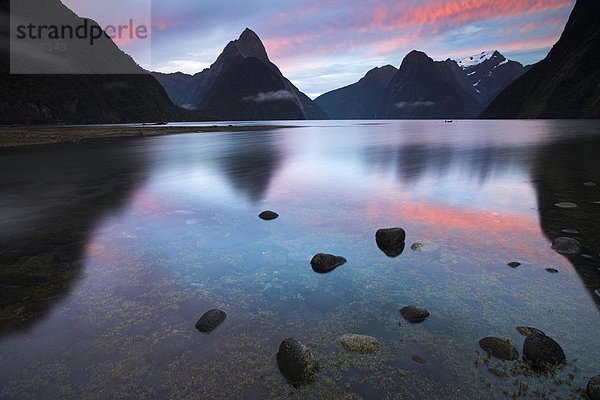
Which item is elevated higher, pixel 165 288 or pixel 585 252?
pixel 585 252

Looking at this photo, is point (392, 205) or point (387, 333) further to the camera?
point (392, 205)

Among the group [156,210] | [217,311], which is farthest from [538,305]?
[156,210]

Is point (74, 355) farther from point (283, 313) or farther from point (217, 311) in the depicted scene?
point (283, 313)

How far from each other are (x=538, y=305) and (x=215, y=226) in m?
13.1

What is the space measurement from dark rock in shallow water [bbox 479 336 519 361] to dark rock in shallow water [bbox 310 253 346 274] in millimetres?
5103

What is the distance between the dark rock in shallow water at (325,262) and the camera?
11336 millimetres

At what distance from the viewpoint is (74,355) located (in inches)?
279

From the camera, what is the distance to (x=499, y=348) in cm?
711

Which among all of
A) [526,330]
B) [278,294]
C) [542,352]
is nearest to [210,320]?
[278,294]

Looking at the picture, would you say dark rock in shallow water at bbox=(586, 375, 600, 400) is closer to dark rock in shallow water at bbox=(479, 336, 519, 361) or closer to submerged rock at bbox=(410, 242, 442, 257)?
dark rock in shallow water at bbox=(479, 336, 519, 361)

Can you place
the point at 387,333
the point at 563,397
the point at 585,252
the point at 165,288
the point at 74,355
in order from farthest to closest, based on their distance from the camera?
the point at 585,252, the point at 165,288, the point at 387,333, the point at 74,355, the point at 563,397

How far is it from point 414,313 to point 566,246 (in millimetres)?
7956

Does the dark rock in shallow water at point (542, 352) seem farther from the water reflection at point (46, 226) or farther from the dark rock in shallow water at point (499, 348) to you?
the water reflection at point (46, 226)

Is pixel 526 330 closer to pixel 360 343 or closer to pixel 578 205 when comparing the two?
pixel 360 343
